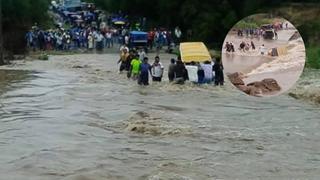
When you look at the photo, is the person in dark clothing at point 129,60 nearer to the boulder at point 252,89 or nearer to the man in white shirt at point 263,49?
the man in white shirt at point 263,49

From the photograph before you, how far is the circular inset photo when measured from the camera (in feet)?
47.5

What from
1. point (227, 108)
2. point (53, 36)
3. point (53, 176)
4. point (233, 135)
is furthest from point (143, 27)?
point (53, 176)

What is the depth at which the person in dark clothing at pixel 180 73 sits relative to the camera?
82.0ft

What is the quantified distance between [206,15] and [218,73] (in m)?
18.3

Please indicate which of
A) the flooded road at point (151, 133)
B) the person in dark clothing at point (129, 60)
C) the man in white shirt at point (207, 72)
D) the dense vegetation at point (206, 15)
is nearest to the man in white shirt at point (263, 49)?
the flooded road at point (151, 133)

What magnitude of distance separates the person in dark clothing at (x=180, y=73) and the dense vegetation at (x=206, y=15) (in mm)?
14612

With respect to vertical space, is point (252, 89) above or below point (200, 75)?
above

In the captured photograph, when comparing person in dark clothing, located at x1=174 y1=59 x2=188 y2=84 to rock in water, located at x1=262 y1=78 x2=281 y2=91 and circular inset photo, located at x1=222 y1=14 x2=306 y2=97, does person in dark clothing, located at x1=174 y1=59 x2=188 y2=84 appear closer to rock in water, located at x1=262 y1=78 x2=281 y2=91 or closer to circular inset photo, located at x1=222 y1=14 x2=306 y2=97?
circular inset photo, located at x1=222 y1=14 x2=306 y2=97

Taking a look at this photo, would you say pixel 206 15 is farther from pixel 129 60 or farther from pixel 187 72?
pixel 187 72

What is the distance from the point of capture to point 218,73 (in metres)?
24.9

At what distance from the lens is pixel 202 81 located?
2498 centimetres

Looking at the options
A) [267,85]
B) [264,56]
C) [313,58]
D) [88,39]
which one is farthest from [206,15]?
[267,85]

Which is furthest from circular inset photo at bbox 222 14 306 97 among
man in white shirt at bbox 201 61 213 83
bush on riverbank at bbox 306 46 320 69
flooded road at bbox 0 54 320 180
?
bush on riverbank at bbox 306 46 320 69

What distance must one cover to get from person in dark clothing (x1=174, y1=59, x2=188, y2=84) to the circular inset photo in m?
9.55
